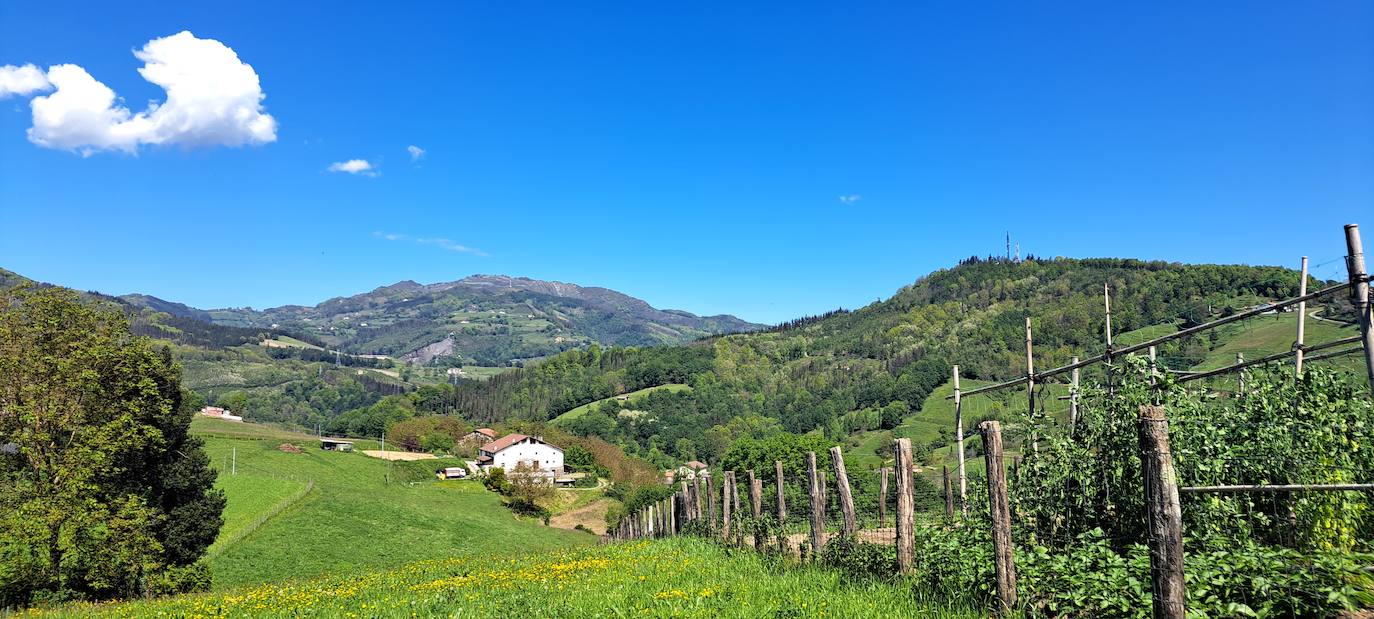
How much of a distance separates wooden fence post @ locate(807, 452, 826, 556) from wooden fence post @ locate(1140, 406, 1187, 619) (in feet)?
21.4

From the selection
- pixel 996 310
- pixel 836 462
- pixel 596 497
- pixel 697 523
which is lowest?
pixel 596 497

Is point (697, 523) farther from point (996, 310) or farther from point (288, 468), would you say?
point (996, 310)

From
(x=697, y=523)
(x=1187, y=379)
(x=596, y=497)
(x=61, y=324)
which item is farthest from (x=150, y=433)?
(x=596, y=497)

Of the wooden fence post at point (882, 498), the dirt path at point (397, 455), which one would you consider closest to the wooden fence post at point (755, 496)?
the wooden fence post at point (882, 498)

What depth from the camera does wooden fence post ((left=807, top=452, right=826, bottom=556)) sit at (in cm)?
1082

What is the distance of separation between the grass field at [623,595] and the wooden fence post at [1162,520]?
1.82 metres

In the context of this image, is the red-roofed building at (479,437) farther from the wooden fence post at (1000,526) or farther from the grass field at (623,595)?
the wooden fence post at (1000,526)

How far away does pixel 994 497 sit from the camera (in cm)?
644

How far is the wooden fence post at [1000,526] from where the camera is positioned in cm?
616

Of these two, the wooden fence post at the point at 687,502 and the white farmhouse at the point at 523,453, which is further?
the white farmhouse at the point at 523,453

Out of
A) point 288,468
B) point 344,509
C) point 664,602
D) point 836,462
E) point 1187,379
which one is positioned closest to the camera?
point 664,602

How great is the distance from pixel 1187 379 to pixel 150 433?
2717 centimetres

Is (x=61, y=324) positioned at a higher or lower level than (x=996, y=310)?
lower

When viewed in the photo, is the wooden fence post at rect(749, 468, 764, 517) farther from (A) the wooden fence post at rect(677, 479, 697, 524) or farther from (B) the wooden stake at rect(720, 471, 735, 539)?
(A) the wooden fence post at rect(677, 479, 697, 524)
